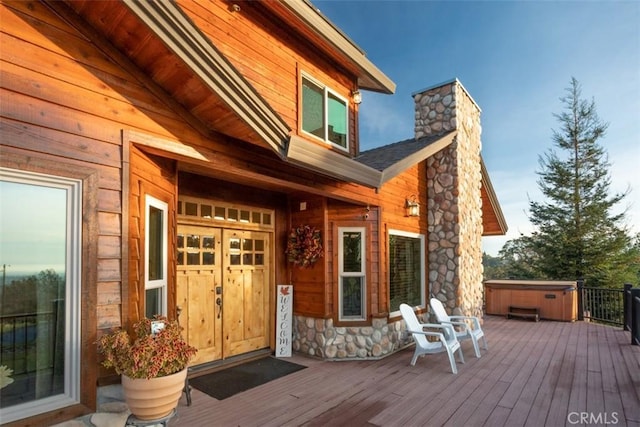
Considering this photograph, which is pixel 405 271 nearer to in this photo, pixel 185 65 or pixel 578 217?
pixel 185 65

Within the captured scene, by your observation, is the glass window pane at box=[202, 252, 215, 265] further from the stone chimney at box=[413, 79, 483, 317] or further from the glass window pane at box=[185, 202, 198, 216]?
the stone chimney at box=[413, 79, 483, 317]

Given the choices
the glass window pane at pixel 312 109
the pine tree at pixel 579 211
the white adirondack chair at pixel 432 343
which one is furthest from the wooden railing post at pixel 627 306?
the glass window pane at pixel 312 109

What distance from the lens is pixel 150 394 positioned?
247 cm

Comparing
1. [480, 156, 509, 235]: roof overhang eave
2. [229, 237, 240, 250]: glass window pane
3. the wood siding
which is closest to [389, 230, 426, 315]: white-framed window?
[229, 237, 240, 250]: glass window pane

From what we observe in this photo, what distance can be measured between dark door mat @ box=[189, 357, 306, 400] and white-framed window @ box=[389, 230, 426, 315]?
211 cm

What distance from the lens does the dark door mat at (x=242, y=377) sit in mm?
4120

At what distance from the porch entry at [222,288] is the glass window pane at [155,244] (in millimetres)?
1134

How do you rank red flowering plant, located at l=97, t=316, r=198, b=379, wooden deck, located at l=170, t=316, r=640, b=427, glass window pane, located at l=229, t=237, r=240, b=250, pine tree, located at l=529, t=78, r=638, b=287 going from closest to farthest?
red flowering plant, located at l=97, t=316, r=198, b=379 < wooden deck, located at l=170, t=316, r=640, b=427 < glass window pane, located at l=229, t=237, r=240, b=250 < pine tree, located at l=529, t=78, r=638, b=287

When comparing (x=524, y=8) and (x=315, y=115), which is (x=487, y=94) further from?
(x=315, y=115)

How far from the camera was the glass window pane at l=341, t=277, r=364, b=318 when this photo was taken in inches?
221

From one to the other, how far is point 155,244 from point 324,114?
11.4ft

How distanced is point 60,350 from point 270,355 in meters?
3.54

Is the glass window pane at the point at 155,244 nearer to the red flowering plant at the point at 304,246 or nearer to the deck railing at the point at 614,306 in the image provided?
the red flowering plant at the point at 304,246

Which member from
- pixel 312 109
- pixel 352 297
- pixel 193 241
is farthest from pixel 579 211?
pixel 193 241
